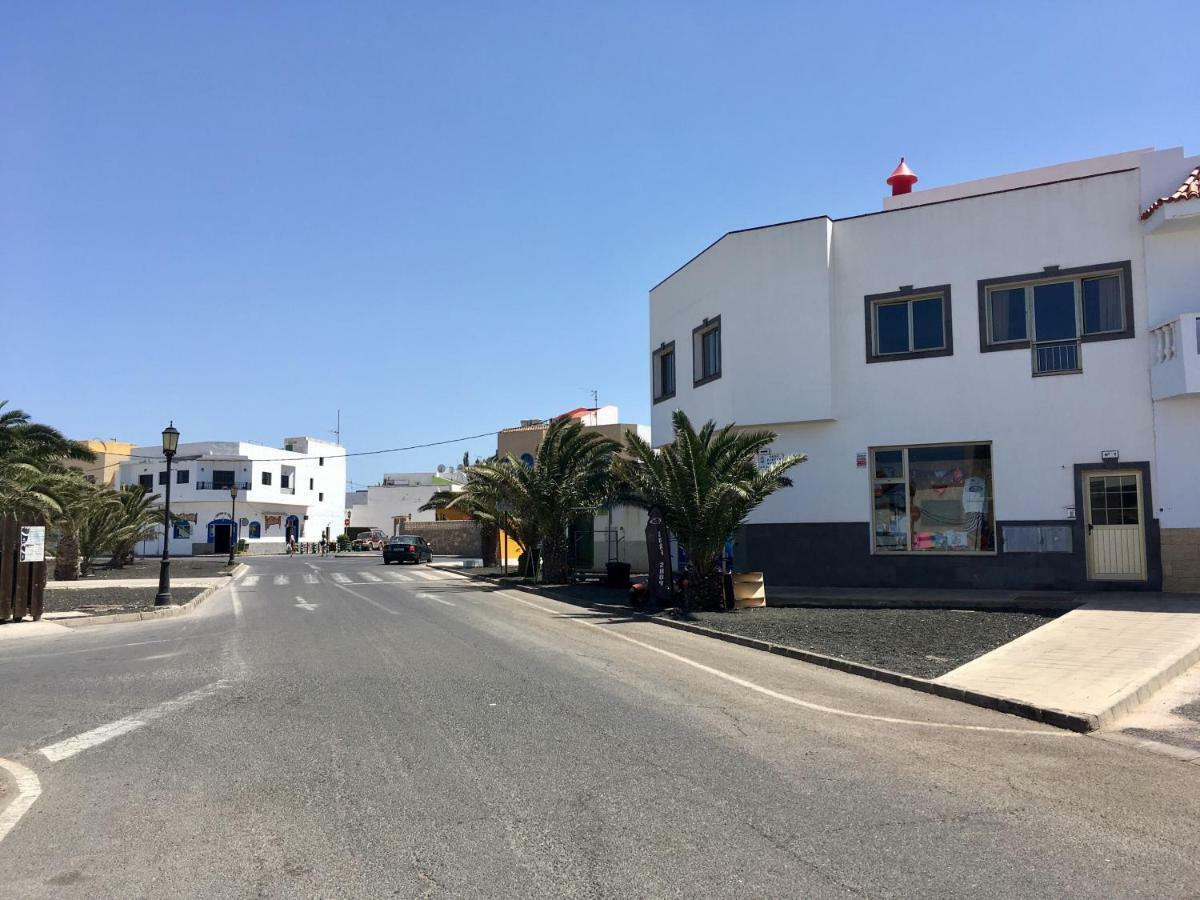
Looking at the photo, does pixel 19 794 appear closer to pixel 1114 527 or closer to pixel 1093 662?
pixel 1093 662

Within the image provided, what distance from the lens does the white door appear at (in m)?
18.0

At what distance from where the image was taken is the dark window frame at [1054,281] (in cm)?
1838

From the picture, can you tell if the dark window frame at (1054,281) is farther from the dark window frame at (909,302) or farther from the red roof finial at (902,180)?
the red roof finial at (902,180)

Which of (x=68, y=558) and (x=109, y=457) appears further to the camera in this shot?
(x=109, y=457)

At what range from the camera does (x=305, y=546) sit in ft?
247

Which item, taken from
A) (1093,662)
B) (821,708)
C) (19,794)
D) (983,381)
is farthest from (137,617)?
(983,381)

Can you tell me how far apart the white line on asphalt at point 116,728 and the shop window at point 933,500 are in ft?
49.8

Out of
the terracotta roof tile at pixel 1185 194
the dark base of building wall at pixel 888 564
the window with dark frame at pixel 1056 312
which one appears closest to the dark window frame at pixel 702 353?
the dark base of building wall at pixel 888 564

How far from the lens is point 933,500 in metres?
20.2

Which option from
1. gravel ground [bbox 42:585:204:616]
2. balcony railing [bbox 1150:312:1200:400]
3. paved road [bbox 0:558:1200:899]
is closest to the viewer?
paved road [bbox 0:558:1200:899]

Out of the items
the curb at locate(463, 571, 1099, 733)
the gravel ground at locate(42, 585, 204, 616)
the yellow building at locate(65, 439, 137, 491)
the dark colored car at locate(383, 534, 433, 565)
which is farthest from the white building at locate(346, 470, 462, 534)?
the curb at locate(463, 571, 1099, 733)

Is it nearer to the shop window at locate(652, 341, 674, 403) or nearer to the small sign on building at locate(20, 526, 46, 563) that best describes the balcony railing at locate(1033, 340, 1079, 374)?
the shop window at locate(652, 341, 674, 403)

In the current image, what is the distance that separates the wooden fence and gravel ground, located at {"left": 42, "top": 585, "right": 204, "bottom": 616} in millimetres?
1370

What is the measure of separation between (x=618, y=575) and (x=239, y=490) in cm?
5714
